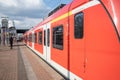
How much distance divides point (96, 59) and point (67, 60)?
10.6 ft

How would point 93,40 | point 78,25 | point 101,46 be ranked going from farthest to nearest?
point 78,25, point 93,40, point 101,46

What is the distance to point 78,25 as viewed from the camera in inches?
306

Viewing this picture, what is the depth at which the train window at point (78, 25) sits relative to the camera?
7.42m

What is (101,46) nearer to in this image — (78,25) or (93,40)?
(93,40)

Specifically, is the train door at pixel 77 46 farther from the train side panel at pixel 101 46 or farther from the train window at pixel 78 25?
the train side panel at pixel 101 46

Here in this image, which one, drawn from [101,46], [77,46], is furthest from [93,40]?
[77,46]

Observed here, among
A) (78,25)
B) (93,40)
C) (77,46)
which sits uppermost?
(78,25)

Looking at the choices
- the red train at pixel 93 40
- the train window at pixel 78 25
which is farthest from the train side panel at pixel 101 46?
the train window at pixel 78 25

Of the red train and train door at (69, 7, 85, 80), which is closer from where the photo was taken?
the red train

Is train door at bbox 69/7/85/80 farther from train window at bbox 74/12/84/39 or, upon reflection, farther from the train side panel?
the train side panel

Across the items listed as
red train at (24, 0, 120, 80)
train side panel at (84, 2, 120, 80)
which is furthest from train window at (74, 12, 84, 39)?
train side panel at (84, 2, 120, 80)

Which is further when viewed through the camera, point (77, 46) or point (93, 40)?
point (77, 46)

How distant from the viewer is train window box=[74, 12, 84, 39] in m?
7.42

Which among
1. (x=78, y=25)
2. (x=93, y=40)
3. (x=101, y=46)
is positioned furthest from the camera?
(x=78, y=25)
